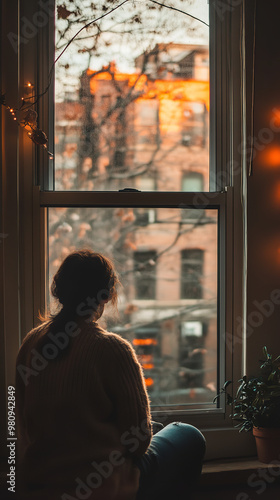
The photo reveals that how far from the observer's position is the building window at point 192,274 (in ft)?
7.61

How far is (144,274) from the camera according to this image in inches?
90.4

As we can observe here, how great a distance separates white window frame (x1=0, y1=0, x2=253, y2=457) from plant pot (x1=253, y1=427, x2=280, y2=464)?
161 millimetres

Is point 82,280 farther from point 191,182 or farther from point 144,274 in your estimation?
point 191,182

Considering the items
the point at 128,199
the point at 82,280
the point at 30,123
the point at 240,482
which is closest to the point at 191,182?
the point at 128,199

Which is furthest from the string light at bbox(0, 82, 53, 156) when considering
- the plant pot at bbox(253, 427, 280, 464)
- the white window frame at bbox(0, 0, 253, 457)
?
the plant pot at bbox(253, 427, 280, 464)

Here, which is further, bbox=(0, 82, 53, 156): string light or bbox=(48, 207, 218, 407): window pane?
bbox=(48, 207, 218, 407): window pane

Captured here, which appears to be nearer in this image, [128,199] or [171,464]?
[171,464]

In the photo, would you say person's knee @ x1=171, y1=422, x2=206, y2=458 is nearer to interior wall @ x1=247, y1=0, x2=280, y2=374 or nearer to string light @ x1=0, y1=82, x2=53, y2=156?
interior wall @ x1=247, y1=0, x2=280, y2=374

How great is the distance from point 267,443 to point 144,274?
89 centimetres

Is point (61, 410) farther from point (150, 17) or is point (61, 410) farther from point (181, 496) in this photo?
point (150, 17)

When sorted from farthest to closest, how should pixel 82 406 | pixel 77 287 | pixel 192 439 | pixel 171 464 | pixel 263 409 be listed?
1. pixel 263 409
2. pixel 192 439
3. pixel 171 464
4. pixel 77 287
5. pixel 82 406

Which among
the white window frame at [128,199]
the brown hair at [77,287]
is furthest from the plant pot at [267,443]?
the brown hair at [77,287]

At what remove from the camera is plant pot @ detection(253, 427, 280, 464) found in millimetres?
2098

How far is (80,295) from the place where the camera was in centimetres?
156
